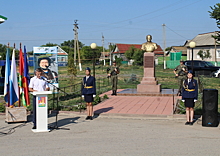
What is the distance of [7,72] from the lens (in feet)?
32.5

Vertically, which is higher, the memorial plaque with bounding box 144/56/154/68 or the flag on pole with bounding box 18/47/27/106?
the memorial plaque with bounding box 144/56/154/68

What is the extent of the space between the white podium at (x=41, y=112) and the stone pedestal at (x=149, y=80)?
941 cm

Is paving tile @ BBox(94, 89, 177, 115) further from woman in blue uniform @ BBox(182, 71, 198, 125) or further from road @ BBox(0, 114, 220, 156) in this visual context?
woman in blue uniform @ BBox(182, 71, 198, 125)

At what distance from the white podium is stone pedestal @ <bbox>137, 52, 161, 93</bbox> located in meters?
9.41

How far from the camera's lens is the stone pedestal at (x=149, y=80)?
1733 cm

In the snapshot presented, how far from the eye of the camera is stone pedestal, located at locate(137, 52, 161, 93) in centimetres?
1733

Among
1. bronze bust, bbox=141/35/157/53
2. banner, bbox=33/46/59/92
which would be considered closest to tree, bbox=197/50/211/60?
bronze bust, bbox=141/35/157/53

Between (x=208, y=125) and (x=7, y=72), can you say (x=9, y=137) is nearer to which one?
(x=7, y=72)

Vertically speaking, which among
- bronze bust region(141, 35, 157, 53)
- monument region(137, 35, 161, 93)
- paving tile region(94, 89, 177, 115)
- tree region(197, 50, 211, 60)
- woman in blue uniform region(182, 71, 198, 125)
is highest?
tree region(197, 50, 211, 60)

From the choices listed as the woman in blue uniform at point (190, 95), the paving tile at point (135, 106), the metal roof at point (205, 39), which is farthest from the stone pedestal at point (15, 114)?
the metal roof at point (205, 39)

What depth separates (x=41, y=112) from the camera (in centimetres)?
859

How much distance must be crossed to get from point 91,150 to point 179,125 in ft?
12.0

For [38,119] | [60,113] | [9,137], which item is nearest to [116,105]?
[60,113]

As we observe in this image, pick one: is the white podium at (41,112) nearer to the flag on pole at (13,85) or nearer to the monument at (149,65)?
the flag on pole at (13,85)
